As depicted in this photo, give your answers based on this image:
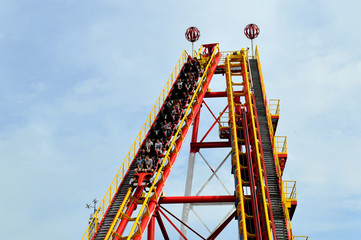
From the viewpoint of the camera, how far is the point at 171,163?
69.2ft

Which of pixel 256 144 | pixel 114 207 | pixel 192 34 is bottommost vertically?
pixel 114 207

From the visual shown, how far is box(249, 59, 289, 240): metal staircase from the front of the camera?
18.1 metres

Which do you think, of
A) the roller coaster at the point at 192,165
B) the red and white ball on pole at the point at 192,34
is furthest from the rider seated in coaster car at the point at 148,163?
the red and white ball on pole at the point at 192,34

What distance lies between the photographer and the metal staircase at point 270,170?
59.3 feet

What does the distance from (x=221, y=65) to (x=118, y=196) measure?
12.3 metres

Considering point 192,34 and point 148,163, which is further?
point 192,34

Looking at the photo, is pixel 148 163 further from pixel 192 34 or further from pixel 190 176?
pixel 192 34

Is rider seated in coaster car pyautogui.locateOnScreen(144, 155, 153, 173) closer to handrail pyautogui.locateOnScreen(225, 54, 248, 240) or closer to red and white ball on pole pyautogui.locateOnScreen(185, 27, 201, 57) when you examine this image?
handrail pyautogui.locateOnScreen(225, 54, 248, 240)

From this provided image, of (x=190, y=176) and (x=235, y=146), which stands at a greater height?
(x=190, y=176)

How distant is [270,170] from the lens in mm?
20359

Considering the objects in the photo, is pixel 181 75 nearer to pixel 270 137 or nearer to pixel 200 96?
pixel 200 96

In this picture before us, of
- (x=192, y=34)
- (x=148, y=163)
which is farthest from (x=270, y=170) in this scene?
(x=192, y=34)

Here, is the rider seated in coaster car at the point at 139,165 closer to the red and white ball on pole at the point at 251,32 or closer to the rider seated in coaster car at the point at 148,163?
the rider seated in coaster car at the point at 148,163

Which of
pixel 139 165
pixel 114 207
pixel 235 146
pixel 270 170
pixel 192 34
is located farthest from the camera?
pixel 192 34
